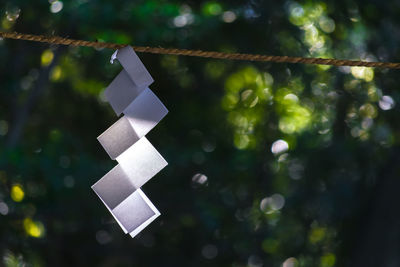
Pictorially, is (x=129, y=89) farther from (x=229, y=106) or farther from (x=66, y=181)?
(x=229, y=106)

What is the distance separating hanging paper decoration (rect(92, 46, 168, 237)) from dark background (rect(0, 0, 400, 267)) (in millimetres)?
1993

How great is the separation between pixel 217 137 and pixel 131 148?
9.62 ft

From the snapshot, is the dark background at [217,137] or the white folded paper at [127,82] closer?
the white folded paper at [127,82]

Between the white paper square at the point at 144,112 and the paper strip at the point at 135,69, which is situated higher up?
the paper strip at the point at 135,69

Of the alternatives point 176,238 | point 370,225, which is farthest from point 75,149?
point 370,225

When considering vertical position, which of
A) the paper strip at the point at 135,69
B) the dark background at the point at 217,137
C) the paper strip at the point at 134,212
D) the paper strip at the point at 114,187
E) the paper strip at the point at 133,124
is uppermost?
the paper strip at the point at 135,69

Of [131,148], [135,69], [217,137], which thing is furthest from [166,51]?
[217,137]

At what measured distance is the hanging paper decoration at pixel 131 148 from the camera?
3.08ft

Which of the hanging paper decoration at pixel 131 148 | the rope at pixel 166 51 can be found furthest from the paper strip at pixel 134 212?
the rope at pixel 166 51

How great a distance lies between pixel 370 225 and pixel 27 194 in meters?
1.73

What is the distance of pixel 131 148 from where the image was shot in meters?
0.96

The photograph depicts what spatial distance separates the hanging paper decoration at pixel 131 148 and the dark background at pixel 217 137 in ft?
6.54

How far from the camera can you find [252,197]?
4.05 metres

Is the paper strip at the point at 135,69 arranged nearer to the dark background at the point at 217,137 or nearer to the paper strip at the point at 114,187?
the paper strip at the point at 114,187
